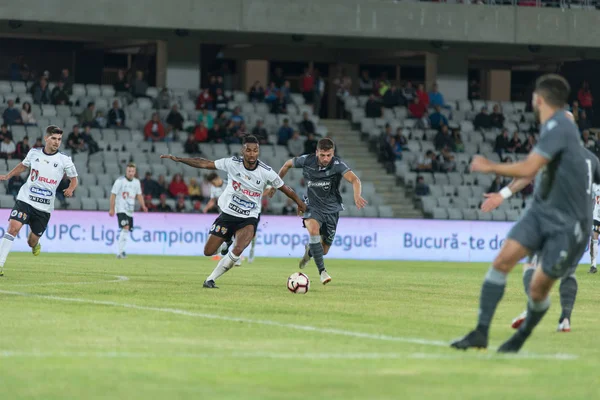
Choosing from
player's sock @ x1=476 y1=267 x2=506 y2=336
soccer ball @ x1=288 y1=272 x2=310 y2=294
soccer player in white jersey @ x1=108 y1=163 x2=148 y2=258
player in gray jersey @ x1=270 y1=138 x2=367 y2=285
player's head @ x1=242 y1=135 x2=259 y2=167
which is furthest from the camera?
soccer player in white jersey @ x1=108 y1=163 x2=148 y2=258

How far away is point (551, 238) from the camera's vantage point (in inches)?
348

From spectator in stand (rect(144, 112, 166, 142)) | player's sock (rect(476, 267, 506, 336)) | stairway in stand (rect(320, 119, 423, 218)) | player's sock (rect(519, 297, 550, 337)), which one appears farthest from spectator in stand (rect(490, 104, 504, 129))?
player's sock (rect(476, 267, 506, 336))

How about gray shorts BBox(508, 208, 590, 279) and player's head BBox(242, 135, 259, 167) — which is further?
player's head BBox(242, 135, 259, 167)

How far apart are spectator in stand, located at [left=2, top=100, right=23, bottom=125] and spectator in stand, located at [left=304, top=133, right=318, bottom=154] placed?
883 cm

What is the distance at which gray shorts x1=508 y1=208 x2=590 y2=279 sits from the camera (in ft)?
28.8

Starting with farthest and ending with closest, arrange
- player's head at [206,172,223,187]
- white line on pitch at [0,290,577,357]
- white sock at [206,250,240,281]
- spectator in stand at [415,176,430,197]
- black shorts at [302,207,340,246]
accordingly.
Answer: spectator in stand at [415,176,430,197] < player's head at [206,172,223,187] < black shorts at [302,207,340,246] < white sock at [206,250,240,281] < white line on pitch at [0,290,577,357]

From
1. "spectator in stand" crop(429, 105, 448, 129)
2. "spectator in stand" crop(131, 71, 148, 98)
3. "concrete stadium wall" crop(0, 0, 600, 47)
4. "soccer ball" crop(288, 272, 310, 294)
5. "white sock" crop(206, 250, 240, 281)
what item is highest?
"concrete stadium wall" crop(0, 0, 600, 47)

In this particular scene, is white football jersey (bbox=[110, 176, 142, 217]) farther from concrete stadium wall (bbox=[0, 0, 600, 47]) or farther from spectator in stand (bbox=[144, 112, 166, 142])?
concrete stadium wall (bbox=[0, 0, 600, 47])

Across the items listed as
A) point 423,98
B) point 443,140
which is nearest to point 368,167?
point 443,140

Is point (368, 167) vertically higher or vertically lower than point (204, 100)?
lower

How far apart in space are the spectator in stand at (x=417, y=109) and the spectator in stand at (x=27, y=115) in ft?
45.7

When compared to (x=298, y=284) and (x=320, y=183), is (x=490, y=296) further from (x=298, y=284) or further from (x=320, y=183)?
(x=320, y=183)

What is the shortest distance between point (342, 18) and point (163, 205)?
11.2 metres

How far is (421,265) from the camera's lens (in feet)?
→ 101
